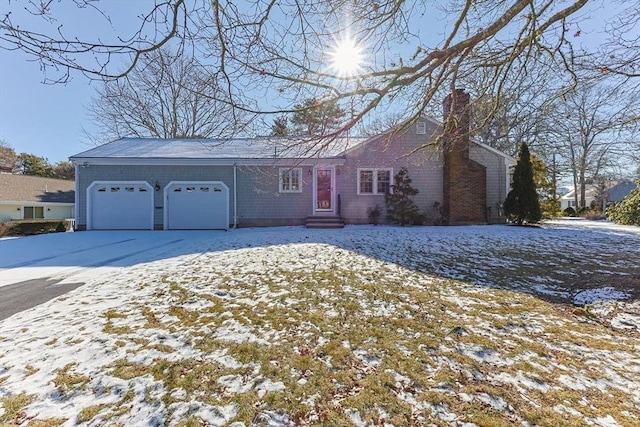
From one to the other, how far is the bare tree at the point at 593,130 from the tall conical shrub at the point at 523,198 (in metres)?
2.39

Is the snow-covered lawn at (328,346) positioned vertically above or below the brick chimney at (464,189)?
below

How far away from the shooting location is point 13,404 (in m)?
2.28

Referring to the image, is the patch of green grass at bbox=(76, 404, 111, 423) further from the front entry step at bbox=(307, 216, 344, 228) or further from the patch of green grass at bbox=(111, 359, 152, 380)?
the front entry step at bbox=(307, 216, 344, 228)

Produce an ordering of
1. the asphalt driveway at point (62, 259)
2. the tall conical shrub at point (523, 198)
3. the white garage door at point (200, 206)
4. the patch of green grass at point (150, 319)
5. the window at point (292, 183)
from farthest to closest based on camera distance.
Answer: the window at point (292, 183) → the white garage door at point (200, 206) → the tall conical shrub at point (523, 198) → the asphalt driveway at point (62, 259) → the patch of green grass at point (150, 319)

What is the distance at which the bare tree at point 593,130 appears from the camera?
6211mm

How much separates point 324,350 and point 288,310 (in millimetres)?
1129

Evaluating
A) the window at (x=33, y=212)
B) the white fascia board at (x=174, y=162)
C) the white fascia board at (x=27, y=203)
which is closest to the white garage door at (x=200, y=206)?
the white fascia board at (x=174, y=162)

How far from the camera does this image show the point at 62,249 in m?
8.97

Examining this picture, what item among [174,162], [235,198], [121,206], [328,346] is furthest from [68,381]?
[121,206]

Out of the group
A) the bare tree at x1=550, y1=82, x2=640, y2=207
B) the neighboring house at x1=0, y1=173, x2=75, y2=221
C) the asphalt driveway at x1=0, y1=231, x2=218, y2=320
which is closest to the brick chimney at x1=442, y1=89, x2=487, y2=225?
the bare tree at x1=550, y1=82, x2=640, y2=207

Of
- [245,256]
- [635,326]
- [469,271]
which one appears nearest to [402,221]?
[469,271]

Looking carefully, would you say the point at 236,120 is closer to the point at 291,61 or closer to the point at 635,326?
the point at 291,61

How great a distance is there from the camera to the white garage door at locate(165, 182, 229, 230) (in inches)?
531

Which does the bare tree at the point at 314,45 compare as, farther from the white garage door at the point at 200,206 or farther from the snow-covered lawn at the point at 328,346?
the white garage door at the point at 200,206
